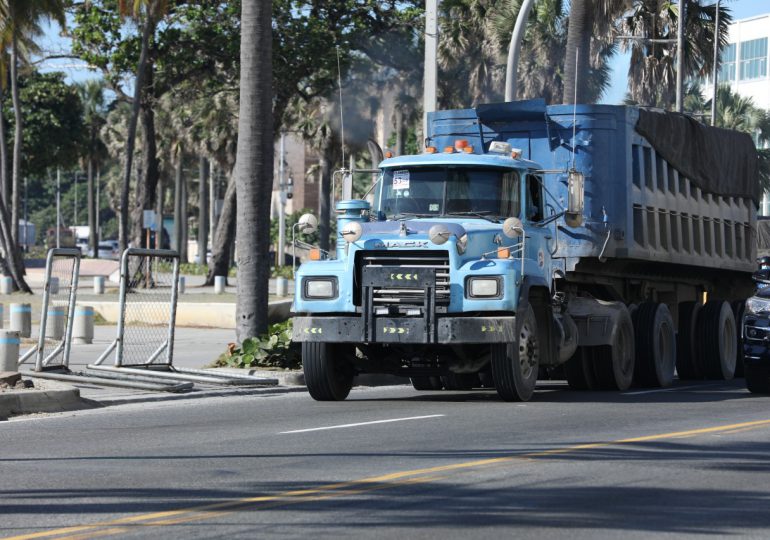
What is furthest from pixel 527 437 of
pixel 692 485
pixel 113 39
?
pixel 113 39

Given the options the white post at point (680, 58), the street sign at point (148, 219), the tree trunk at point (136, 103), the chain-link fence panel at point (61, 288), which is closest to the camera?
the chain-link fence panel at point (61, 288)

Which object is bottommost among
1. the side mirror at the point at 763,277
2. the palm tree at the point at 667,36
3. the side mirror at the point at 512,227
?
the side mirror at the point at 763,277

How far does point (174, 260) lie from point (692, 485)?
36.7 feet

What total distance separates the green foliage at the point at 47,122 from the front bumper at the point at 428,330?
201ft

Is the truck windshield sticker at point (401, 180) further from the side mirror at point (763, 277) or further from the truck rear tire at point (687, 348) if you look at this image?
the truck rear tire at point (687, 348)

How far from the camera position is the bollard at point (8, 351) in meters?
17.8

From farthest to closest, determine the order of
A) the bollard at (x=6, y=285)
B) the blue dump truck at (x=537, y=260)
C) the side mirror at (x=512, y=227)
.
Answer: the bollard at (x=6, y=285) → the side mirror at (x=512, y=227) → the blue dump truck at (x=537, y=260)

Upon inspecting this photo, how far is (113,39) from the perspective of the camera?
49.0m

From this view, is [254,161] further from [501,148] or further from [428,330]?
[428,330]

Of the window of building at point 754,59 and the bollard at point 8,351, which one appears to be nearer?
the bollard at point 8,351

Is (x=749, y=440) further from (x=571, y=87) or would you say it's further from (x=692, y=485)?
(x=571, y=87)

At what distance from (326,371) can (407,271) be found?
5.81 feet

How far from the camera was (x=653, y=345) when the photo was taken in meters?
20.2

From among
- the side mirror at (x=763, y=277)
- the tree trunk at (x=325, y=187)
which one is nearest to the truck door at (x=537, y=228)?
the side mirror at (x=763, y=277)
